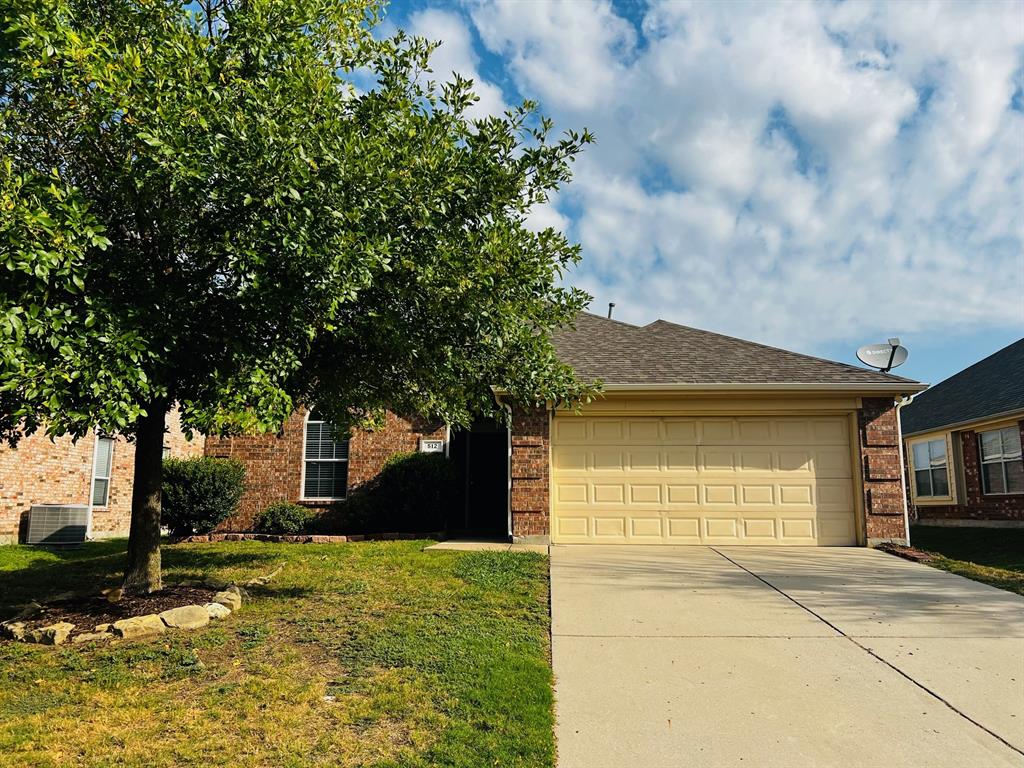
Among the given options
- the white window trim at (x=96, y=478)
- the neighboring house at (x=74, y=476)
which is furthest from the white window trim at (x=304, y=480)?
A: the white window trim at (x=96, y=478)

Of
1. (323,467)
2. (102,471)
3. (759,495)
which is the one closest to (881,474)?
(759,495)

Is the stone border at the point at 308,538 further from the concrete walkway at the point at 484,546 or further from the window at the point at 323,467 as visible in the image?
the window at the point at 323,467

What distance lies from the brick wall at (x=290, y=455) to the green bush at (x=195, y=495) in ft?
2.23

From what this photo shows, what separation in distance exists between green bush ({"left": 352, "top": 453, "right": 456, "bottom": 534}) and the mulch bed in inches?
246

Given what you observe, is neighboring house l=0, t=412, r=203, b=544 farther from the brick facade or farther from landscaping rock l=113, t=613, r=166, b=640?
the brick facade

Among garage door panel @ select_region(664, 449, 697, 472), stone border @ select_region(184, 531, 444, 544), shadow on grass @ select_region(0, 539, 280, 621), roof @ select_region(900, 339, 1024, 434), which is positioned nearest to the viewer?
shadow on grass @ select_region(0, 539, 280, 621)

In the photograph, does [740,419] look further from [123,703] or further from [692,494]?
[123,703]

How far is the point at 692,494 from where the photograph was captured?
39.8ft

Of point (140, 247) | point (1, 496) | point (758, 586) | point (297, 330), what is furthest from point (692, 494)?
point (1, 496)

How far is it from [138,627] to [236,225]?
365 centimetres

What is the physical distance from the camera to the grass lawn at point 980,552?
923 cm

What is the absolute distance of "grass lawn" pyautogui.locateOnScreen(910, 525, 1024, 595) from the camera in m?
9.23

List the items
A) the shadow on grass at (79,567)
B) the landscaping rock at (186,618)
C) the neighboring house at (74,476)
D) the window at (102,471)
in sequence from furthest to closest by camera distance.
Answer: the window at (102,471) < the neighboring house at (74,476) < the shadow on grass at (79,567) < the landscaping rock at (186,618)

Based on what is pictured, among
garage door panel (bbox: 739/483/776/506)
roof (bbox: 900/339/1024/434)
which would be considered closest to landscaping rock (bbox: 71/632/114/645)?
garage door panel (bbox: 739/483/776/506)
